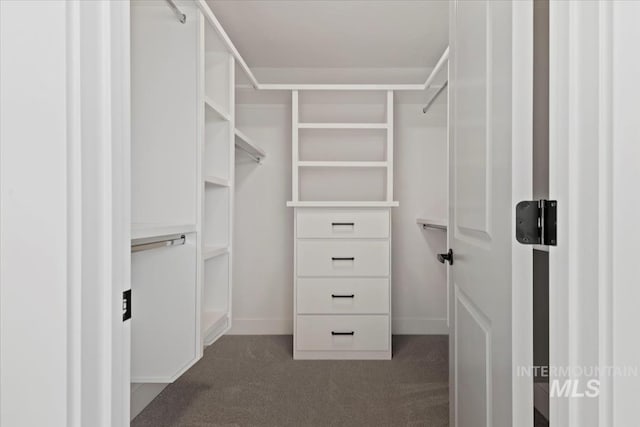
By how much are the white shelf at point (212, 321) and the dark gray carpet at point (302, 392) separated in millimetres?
441

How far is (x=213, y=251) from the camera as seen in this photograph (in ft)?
6.07

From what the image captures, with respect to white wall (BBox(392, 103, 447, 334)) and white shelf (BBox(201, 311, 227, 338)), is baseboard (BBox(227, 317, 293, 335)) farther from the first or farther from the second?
white shelf (BBox(201, 311, 227, 338))

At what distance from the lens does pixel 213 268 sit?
2.06 meters

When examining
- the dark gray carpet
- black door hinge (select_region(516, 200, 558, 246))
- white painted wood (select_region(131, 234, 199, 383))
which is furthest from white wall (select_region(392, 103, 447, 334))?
black door hinge (select_region(516, 200, 558, 246))

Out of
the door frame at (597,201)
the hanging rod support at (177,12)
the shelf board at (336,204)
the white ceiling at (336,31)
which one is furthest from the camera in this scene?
the shelf board at (336,204)

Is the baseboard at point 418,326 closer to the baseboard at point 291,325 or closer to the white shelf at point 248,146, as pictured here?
the baseboard at point 291,325

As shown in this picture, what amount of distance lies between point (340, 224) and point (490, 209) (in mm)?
1767

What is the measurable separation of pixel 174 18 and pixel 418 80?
6.97ft

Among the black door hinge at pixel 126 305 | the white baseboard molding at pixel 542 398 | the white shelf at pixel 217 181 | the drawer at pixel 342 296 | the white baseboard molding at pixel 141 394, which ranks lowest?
→ the white baseboard molding at pixel 141 394

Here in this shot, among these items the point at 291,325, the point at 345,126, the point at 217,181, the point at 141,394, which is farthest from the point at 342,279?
the point at 141,394

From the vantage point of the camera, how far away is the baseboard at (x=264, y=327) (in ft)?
10.6

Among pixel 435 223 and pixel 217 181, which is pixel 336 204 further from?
pixel 217 181

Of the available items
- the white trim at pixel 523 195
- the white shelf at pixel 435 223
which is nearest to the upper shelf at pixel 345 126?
the white shelf at pixel 435 223

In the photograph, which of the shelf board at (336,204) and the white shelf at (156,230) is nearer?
the white shelf at (156,230)
